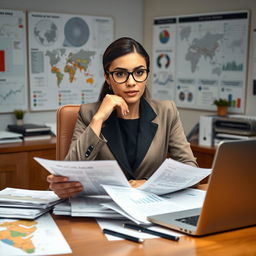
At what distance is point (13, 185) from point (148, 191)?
1776 millimetres

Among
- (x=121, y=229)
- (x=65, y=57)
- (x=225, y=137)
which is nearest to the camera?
(x=121, y=229)

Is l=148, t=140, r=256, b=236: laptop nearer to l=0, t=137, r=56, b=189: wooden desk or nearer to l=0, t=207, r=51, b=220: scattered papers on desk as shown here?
l=0, t=207, r=51, b=220: scattered papers on desk

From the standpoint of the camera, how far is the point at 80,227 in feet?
4.18

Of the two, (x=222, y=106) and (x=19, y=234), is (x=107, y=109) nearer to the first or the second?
(x=19, y=234)

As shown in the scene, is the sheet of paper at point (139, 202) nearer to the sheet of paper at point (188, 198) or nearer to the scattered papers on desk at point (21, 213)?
the sheet of paper at point (188, 198)

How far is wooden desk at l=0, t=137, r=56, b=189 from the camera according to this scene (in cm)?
303

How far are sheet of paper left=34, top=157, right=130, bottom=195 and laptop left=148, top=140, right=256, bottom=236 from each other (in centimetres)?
18

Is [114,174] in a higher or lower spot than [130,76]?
lower

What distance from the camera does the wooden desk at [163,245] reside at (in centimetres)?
109

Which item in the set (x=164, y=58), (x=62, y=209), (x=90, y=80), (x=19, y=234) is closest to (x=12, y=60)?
(x=90, y=80)

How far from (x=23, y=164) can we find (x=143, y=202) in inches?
73.5

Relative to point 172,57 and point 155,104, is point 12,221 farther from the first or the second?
point 172,57

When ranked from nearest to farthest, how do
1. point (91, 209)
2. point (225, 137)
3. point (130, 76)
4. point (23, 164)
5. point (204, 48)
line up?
1. point (91, 209)
2. point (130, 76)
3. point (23, 164)
4. point (225, 137)
5. point (204, 48)

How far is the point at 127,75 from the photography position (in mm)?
1806
